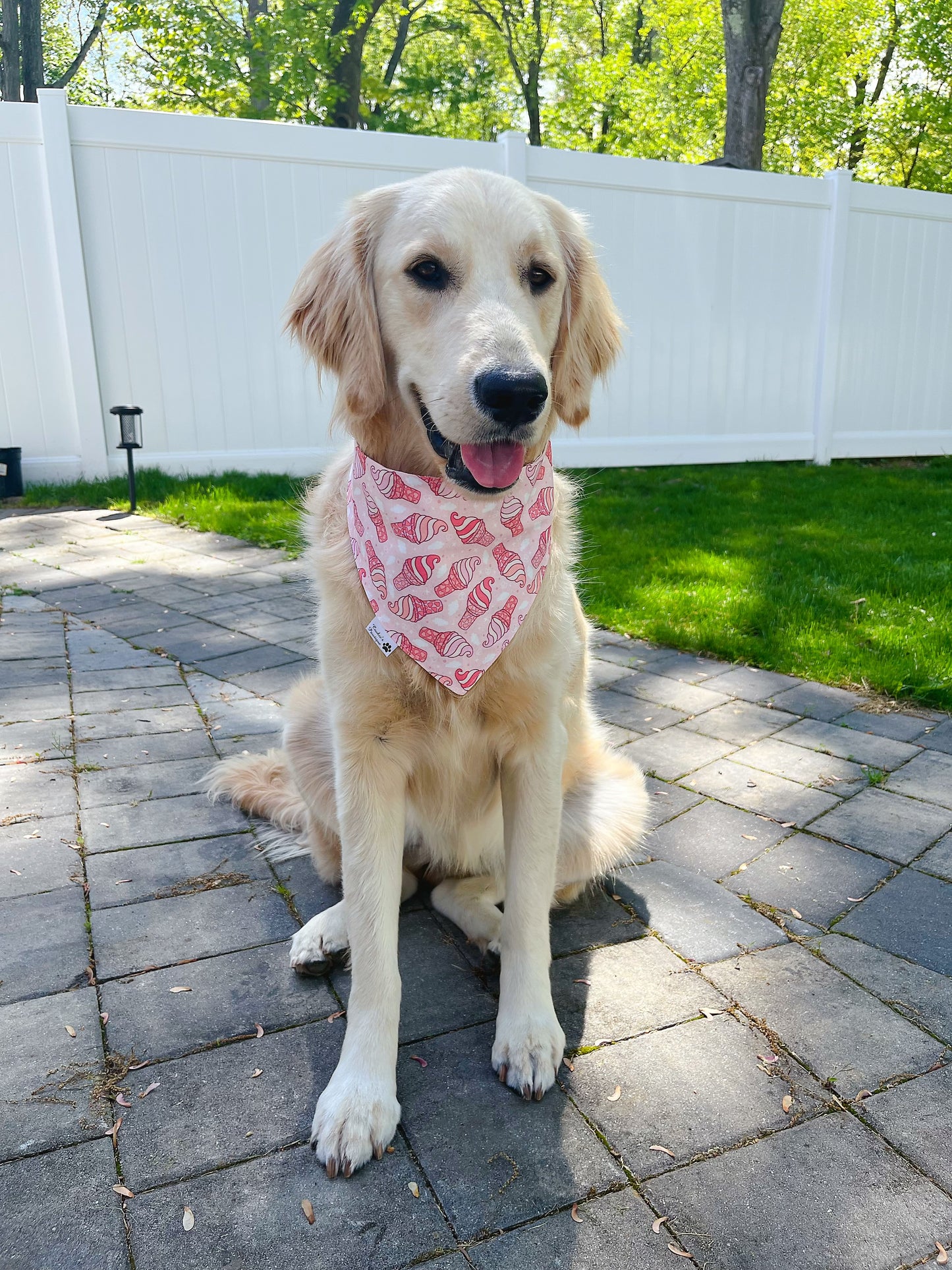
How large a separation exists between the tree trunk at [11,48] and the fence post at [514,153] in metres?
14.7

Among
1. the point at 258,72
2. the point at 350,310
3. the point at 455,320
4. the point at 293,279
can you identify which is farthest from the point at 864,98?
the point at 455,320

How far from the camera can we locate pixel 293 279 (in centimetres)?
792

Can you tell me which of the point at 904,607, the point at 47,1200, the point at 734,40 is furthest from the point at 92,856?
the point at 734,40

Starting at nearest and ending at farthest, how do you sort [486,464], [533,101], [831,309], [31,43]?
[486,464], [831,309], [31,43], [533,101]

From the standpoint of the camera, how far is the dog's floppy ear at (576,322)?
7.16 feet

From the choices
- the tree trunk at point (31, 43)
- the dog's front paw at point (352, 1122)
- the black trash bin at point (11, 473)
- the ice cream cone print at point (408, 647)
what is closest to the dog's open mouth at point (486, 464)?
the ice cream cone print at point (408, 647)

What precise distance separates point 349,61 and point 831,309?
452 inches

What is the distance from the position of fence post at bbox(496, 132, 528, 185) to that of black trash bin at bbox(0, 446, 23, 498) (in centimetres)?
469

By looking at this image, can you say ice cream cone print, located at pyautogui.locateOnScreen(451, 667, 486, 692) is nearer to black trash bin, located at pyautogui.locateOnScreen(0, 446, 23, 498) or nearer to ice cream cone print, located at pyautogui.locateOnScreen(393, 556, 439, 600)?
ice cream cone print, located at pyautogui.locateOnScreen(393, 556, 439, 600)

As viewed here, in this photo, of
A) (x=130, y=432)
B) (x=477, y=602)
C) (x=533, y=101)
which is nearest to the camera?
(x=477, y=602)

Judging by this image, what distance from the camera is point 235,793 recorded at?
2.78 metres

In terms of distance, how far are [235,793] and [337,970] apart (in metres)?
0.85

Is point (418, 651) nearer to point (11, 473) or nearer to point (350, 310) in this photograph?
point (350, 310)

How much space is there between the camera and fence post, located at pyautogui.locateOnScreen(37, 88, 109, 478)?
6871 millimetres
